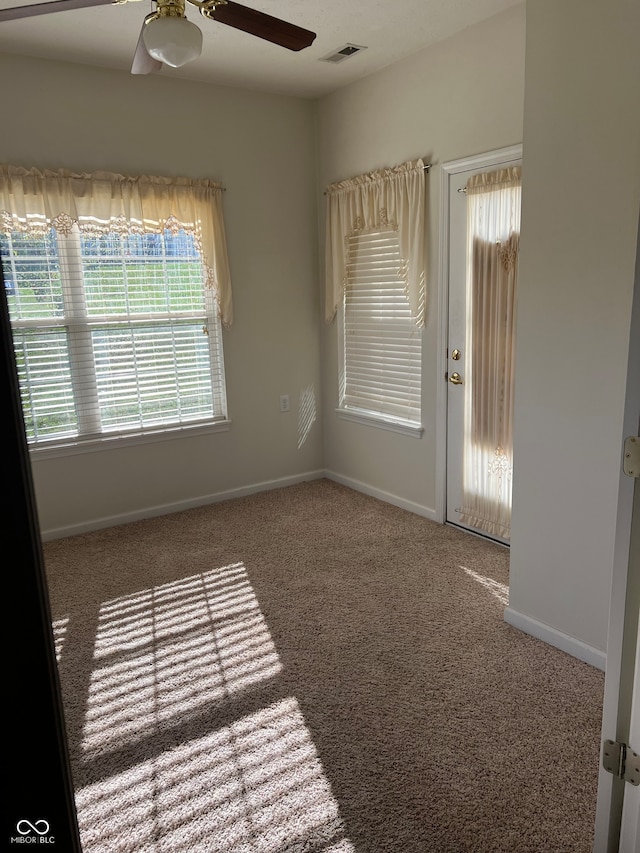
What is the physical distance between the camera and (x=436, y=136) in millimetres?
3387

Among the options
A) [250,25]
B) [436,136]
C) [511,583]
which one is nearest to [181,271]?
[436,136]

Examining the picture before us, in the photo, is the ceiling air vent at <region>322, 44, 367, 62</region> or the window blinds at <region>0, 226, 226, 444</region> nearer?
the ceiling air vent at <region>322, 44, 367, 62</region>

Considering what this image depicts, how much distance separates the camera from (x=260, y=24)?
2033 mm

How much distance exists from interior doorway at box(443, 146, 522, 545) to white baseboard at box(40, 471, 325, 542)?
133 cm

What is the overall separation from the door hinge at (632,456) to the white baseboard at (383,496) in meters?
2.57

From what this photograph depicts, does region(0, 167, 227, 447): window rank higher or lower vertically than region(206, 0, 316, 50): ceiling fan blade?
lower

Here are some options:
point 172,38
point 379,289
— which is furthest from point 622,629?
point 379,289

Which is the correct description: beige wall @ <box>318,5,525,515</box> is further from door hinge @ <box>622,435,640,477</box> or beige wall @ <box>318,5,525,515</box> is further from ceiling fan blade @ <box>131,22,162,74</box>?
door hinge @ <box>622,435,640,477</box>

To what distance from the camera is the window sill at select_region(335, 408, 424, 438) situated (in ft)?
12.7

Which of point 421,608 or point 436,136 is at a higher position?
point 436,136

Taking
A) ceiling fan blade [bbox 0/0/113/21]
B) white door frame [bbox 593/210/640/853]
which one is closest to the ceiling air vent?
ceiling fan blade [bbox 0/0/113/21]

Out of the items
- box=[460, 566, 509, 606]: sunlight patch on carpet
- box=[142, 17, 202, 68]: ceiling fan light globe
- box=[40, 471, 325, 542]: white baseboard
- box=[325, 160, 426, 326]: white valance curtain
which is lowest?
box=[460, 566, 509, 606]: sunlight patch on carpet

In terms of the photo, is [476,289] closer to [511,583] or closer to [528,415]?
[528,415]

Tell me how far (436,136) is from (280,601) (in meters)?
2.64
